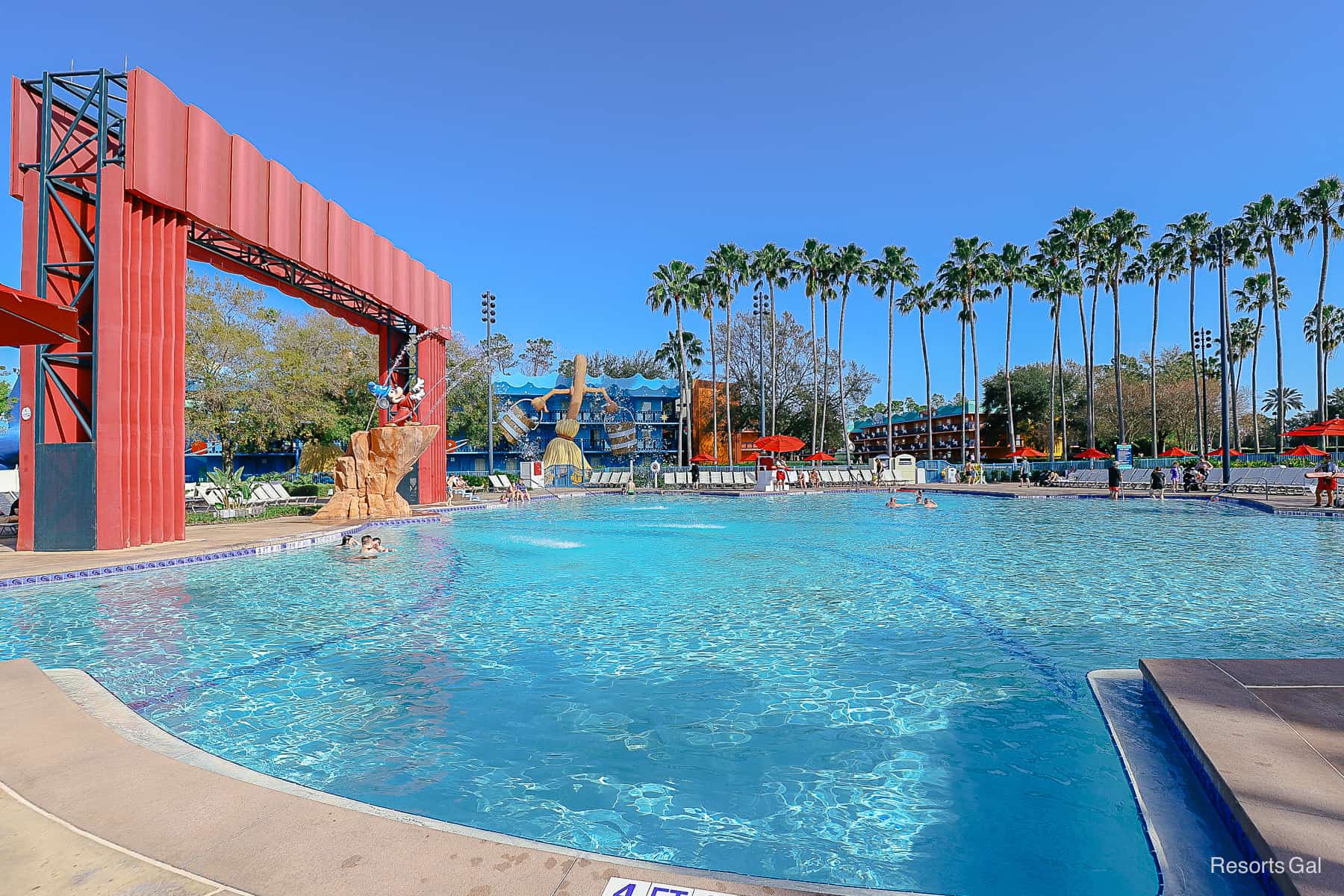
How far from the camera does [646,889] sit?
7.80 feet

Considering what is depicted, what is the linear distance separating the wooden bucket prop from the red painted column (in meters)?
21.3

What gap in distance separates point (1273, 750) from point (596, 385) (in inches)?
1867

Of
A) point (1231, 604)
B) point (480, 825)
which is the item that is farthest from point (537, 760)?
point (1231, 604)

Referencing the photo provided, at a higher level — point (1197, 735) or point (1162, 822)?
point (1197, 735)

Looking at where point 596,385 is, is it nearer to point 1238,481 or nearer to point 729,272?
point 729,272

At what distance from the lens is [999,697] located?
17.2ft

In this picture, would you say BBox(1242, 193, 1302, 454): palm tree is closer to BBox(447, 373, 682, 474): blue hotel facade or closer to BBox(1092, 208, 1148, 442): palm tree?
BBox(1092, 208, 1148, 442): palm tree

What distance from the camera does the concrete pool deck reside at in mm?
2416

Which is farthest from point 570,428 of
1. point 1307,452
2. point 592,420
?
point 1307,452

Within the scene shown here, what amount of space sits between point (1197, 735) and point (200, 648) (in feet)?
24.8

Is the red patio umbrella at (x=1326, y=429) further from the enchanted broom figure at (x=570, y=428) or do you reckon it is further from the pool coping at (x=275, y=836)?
the enchanted broom figure at (x=570, y=428)

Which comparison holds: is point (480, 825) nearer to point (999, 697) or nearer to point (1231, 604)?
point (999, 697)

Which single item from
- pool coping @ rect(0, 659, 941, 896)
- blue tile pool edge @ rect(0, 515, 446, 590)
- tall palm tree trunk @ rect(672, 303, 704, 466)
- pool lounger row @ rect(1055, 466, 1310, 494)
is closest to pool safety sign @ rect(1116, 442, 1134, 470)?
pool lounger row @ rect(1055, 466, 1310, 494)

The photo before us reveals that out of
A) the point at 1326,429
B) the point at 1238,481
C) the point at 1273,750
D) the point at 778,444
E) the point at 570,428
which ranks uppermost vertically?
the point at 570,428
